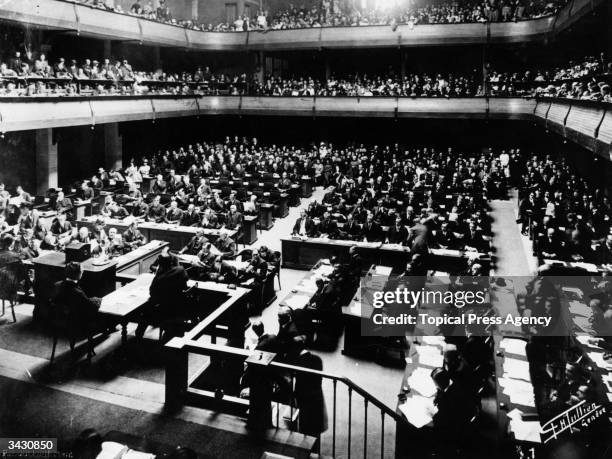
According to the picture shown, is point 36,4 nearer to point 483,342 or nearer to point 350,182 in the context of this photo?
point 350,182

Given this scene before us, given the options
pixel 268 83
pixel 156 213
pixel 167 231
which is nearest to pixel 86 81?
pixel 156 213

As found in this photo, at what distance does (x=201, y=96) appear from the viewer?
26.6m

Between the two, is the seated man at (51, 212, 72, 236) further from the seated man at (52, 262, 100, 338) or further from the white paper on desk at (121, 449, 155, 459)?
the white paper on desk at (121, 449, 155, 459)

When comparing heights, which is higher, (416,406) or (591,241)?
(591,241)

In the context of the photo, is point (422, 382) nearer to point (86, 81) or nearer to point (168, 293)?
point (168, 293)

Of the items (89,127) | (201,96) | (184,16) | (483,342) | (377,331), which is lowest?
(377,331)

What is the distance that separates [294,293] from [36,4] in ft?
49.0

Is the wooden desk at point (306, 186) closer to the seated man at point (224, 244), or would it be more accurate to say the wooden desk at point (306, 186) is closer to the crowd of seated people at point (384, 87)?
the crowd of seated people at point (384, 87)

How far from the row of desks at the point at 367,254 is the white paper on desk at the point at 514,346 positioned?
4149 mm

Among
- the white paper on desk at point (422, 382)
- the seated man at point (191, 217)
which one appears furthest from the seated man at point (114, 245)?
the white paper on desk at point (422, 382)

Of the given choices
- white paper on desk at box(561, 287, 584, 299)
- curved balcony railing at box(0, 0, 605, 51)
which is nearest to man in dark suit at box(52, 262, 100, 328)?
white paper on desk at box(561, 287, 584, 299)

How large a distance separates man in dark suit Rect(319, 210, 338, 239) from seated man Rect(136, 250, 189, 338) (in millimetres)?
7310

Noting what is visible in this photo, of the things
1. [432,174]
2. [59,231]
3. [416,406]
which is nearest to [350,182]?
[432,174]

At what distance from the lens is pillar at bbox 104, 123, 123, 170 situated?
22812 millimetres
